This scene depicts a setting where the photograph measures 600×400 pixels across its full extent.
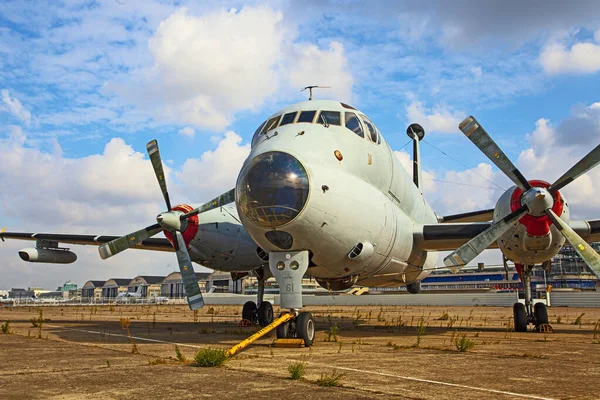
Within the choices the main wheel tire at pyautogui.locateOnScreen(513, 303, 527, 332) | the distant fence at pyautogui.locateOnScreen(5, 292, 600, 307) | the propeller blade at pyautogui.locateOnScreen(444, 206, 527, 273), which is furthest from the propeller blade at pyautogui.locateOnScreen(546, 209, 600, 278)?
the distant fence at pyautogui.locateOnScreen(5, 292, 600, 307)

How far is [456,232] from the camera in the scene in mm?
14859

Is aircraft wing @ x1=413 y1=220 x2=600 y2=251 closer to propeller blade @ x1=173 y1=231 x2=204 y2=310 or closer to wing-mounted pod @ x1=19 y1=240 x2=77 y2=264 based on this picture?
propeller blade @ x1=173 y1=231 x2=204 y2=310

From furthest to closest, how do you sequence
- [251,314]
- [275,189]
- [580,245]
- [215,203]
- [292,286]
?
[251,314]
[215,203]
[580,245]
[292,286]
[275,189]

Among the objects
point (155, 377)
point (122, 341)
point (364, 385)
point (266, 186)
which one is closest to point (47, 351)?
point (122, 341)

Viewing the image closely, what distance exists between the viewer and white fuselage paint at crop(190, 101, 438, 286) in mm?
10609

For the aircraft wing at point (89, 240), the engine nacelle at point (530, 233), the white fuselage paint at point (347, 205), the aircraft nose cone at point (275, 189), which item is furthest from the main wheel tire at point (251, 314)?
the aircraft nose cone at point (275, 189)

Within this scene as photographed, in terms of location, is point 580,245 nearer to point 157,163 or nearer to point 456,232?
point 456,232

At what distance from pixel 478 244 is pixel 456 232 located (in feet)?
7.39

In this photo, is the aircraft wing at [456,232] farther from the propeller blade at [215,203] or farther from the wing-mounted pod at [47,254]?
the wing-mounted pod at [47,254]

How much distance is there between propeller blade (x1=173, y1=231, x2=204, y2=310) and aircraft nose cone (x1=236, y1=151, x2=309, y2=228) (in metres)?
4.59

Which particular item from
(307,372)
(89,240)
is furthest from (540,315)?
(89,240)

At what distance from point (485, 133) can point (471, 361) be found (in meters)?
7.33

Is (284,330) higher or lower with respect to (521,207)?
lower

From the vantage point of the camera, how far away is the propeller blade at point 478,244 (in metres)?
12.2
